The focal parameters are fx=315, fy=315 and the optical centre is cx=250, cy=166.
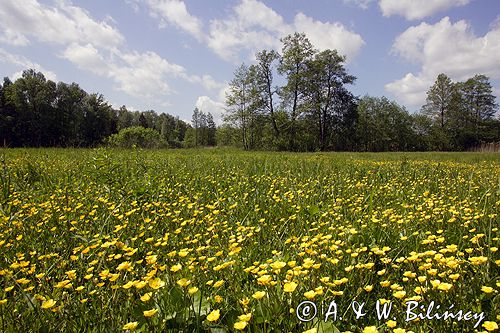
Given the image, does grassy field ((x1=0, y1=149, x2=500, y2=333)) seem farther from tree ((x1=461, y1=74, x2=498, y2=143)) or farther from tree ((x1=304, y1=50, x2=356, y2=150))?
tree ((x1=461, y1=74, x2=498, y2=143))

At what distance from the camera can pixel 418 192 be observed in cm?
446

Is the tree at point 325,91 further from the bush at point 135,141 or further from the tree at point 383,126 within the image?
the bush at point 135,141

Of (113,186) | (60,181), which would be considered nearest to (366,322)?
(113,186)

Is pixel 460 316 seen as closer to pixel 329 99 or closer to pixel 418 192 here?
pixel 418 192

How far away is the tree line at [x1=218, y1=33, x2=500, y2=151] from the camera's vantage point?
41500mm

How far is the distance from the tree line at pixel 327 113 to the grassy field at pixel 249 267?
38.0 m

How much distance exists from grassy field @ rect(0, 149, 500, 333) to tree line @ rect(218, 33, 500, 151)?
37974 mm

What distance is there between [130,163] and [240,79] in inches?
1426

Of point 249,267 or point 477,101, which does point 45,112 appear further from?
point 477,101

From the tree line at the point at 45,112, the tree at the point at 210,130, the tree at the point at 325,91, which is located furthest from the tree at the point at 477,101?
the tree at the point at 210,130

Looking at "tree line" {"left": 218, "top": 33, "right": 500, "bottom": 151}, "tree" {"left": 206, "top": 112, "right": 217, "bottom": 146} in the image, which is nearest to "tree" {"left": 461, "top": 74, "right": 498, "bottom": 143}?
"tree line" {"left": 218, "top": 33, "right": 500, "bottom": 151}

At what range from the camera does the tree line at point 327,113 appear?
136 ft

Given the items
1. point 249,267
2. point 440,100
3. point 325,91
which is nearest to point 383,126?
point 440,100

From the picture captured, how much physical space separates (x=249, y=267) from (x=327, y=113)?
153 ft
